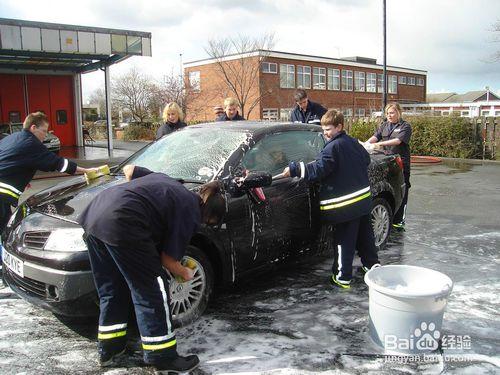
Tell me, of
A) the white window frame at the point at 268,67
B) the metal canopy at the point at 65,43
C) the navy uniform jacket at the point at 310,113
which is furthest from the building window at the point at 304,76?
the navy uniform jacket at the point at 310,113

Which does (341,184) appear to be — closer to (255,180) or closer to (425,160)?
(255,180)

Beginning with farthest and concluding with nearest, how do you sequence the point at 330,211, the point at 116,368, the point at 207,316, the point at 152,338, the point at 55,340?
the point at 330,211 → the point at 207,316 → the point at 55,340 → the point at 116,368 → the point at 152,338

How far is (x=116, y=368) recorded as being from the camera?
302 cm

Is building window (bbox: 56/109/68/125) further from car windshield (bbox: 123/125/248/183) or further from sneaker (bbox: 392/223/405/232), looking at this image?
sneaker (bbox: 392/223/405/232)

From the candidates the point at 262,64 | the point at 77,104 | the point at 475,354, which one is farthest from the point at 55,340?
the point at 262,64

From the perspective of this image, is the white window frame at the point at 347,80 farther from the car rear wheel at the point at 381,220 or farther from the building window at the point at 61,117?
the car rear wheel at the point at 381,220

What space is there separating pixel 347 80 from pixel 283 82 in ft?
30.7

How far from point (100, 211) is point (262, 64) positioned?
1368 inches

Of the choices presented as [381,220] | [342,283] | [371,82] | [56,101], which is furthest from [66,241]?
[371,82]

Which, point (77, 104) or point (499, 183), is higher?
point (77, 104)

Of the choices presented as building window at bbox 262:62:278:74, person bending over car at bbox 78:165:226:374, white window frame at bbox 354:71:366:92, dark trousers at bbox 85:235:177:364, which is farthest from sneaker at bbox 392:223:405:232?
white window frame at bbox 354:71:366:92

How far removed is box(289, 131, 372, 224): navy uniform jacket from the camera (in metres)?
4.11

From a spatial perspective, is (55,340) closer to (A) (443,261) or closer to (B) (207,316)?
(B) (207,316)

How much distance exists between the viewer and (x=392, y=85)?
51469 millimetres
